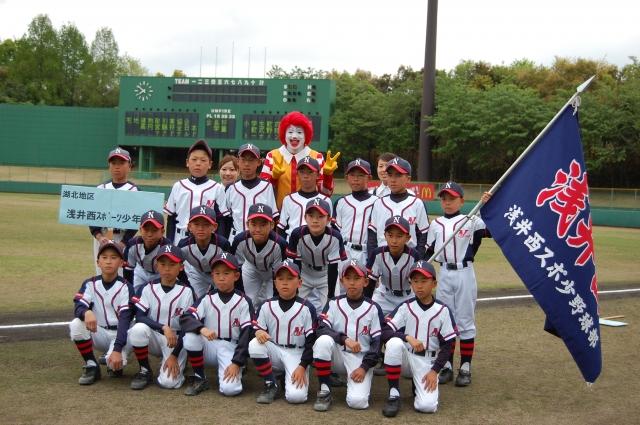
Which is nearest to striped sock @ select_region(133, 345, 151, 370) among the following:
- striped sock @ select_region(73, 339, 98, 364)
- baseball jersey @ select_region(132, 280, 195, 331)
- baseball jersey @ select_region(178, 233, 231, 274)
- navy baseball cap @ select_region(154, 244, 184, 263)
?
baseball jersey @ select_region(132, 280, 195, 331)

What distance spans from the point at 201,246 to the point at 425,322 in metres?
2.17

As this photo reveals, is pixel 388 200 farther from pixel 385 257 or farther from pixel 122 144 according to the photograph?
pixel 122 144

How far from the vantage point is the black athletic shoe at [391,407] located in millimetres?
5094

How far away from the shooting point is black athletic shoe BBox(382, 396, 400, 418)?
16.7 feet

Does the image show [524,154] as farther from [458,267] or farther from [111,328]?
[111,328]

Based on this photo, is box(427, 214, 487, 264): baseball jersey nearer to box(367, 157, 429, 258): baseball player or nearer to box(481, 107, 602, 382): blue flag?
box(367, 157, 429, 258): baseball player

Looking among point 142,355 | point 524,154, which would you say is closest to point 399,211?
point 524,154

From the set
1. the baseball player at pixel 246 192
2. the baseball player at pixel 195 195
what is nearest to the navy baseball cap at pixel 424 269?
the baseball player at pixel 246 192

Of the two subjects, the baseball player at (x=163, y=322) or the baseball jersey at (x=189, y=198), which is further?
the baseball jersey at (x=189, y=198)

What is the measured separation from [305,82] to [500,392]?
3339cm

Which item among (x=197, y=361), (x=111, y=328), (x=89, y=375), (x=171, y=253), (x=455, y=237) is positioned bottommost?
(x=89, y=375)

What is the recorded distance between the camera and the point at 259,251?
6.31m

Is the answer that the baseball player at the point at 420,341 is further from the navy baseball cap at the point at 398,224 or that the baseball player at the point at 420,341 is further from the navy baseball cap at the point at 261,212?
the navy baseball cap at the point at 261,212

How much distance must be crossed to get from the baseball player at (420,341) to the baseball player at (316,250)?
966mm
